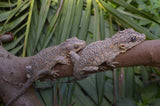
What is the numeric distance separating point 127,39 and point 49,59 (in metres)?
0.70

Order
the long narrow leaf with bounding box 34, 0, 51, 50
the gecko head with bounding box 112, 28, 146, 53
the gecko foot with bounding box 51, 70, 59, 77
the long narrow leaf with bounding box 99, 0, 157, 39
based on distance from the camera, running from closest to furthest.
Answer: the gecko head with bounding box 112, 28, 146, 53 < the gecko foot with bounding box 51, 70, 59, 77 < the long narrow leaf with bounding box 99, 0, 157, 39 < the long narrow leaf with bounding box 34, 0, 51, 50

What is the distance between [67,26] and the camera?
200 cm

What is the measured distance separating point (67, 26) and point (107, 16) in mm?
629

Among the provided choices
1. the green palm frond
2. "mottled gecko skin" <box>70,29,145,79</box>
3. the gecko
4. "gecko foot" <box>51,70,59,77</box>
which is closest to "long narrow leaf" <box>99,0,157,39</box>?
the green palm frond

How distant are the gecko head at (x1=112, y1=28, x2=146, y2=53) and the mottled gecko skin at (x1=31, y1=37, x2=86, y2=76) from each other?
1.07 feet

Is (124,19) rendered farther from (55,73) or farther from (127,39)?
(55,73)

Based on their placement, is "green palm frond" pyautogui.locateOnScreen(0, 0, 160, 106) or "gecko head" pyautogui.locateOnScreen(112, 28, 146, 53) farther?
"green palm frond" pyautogui.locateOnScreen(0, 0, 160, 106)

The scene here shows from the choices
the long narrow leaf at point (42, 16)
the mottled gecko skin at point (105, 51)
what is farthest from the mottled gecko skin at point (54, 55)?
the long narrow leaf at point (42, 16)

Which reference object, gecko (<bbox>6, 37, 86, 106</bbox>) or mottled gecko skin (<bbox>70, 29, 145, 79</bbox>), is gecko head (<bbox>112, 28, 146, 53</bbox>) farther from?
gecko (<bbox>6, 37, 86, 106</bbox>)

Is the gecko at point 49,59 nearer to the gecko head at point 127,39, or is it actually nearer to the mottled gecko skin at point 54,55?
the mottled gecko skin at point 54,55

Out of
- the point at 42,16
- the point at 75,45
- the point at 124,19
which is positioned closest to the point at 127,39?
the point at 75,45

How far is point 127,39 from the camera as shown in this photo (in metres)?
1.44

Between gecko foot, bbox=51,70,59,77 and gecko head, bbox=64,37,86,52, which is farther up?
gecko head, bbox=64,37,86,52

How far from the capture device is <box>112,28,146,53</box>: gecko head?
4.56 feet
